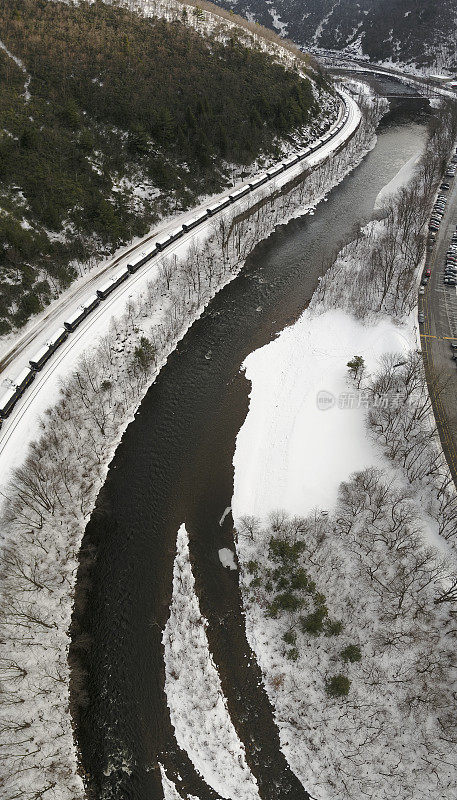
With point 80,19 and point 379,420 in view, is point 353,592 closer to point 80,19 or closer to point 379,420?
point 379,420

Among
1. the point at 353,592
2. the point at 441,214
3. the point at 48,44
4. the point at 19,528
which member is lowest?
the point at 353,592

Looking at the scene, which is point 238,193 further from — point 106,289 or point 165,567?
point 165,567

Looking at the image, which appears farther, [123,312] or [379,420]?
[123,312]

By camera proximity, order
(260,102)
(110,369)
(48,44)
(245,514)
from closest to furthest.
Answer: (245,514)
(110,369)
(48,44)
(260,102)

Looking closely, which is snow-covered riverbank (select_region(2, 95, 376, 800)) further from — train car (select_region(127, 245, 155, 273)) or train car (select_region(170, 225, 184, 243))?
train car (select_region(170, 225, 184, 243))

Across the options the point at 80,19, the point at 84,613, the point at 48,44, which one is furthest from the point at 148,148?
the point at 84,613

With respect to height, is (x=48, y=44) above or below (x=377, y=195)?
above

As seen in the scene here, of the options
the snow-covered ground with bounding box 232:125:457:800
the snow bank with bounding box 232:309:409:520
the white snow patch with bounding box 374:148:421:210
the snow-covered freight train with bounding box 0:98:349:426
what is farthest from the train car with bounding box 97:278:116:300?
the white snow patch with bounding box 374:148:421:210
